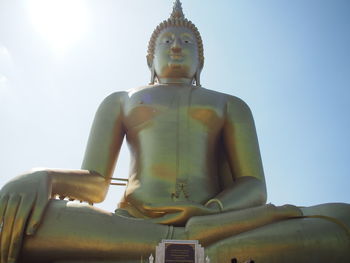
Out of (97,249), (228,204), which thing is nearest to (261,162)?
(228,204)

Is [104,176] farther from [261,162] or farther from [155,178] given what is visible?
[261,162]

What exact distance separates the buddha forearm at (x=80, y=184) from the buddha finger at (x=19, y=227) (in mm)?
457

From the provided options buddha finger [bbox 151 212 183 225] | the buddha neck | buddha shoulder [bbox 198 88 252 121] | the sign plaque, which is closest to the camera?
the sign plaque

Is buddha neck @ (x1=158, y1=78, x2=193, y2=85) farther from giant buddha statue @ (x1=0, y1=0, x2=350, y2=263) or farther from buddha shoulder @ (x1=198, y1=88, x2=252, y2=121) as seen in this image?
buddha shoulder @ (x1=198, y1=88, x2=252, y2=121)

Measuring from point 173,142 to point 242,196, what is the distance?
1028mm

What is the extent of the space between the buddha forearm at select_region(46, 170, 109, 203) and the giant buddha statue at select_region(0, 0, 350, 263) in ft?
0.04

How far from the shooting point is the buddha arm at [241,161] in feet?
14.8

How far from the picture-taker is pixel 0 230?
3705 millimetres

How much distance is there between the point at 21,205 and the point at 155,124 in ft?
6.25

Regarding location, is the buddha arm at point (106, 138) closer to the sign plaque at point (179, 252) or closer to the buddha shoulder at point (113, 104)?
the buddha shoulder at point (113, 104)

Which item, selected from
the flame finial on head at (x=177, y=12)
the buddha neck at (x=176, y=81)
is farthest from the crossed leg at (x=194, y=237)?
the flame finial on head at (x=177, y=12)

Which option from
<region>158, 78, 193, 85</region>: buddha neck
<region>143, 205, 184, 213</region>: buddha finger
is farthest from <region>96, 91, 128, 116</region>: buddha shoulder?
<region>143, 205, 184, 213</region>: buddha finger

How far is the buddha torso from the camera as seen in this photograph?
15.8 ft

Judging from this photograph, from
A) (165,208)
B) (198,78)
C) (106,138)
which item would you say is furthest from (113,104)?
(165,208)
